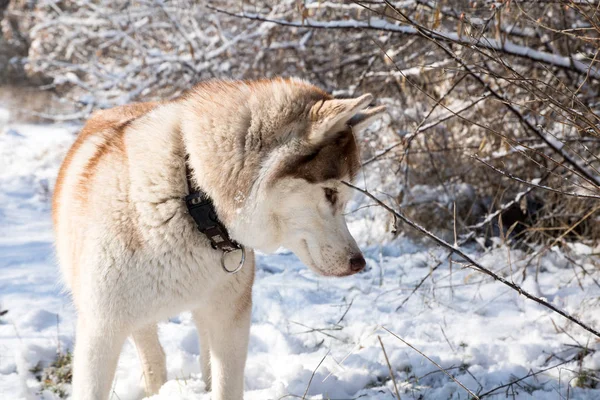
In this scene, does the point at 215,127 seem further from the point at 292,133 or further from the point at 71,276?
the point at 71,276

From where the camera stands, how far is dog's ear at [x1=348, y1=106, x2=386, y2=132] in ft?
7.38

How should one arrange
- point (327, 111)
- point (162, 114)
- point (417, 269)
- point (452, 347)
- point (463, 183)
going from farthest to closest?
point (463, 183)
point (417, 269)
point (452, 347)
point (162, 114)
point (327, 111)

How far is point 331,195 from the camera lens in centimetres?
225

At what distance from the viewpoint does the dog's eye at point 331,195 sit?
2230mm

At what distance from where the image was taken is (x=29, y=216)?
5777mm

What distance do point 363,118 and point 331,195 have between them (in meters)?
0.32

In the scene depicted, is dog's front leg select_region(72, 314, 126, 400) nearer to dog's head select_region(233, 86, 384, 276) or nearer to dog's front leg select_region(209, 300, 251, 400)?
dog's front leg select_region(209, 300, 251, 400)

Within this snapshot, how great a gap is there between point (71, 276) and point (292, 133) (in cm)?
111

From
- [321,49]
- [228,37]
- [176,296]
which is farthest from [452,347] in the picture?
[228,37]

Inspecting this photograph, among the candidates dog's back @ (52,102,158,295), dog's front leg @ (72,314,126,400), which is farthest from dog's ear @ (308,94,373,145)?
dog's front leg @ (72,314,126,400)

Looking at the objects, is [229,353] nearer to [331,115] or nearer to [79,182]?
[79,182]

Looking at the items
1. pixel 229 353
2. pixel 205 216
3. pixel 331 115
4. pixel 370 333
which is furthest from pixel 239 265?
pixel 370 333

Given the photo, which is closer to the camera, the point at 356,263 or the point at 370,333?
the point at 356,263

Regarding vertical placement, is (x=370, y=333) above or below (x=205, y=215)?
below
